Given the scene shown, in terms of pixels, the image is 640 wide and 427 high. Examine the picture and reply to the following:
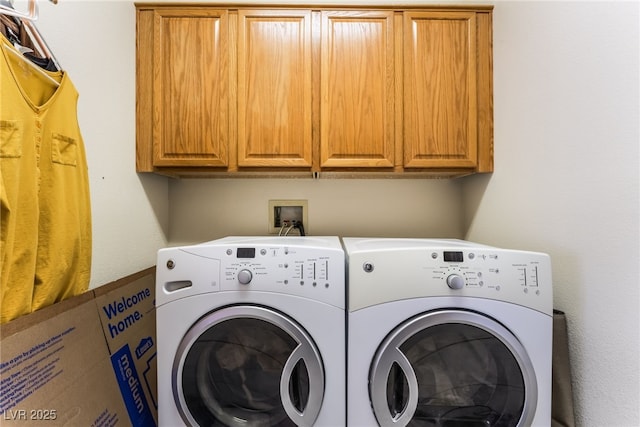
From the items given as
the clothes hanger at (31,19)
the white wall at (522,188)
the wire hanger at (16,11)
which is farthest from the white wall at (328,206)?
the wire hanger at (16,11)

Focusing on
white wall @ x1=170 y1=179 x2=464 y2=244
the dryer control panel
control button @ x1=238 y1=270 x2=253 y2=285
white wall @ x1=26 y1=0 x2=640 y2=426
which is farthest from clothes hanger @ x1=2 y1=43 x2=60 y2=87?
the dryer control panel

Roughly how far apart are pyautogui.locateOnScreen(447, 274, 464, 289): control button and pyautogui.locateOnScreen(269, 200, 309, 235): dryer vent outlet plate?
3.19ft

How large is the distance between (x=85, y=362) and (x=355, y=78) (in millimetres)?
1556

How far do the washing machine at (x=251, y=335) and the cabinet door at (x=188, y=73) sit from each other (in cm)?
74

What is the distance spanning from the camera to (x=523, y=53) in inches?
48.1

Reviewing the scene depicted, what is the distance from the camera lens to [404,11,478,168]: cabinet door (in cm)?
141

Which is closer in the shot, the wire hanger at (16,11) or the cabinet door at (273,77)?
Answer: the wire hanger at (16,11)

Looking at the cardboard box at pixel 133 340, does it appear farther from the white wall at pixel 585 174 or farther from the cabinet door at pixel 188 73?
the white wall at pixel 585 174

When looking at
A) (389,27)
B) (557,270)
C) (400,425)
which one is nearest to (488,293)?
(557,270)

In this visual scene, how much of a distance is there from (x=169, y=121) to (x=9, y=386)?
113 cm

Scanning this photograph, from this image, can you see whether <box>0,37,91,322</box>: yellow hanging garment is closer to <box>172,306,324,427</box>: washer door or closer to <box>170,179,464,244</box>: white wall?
<box>172,306,324,427</box>: washer door

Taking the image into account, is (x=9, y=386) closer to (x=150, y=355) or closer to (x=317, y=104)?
→ (x=150, y=355)

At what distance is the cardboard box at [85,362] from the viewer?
2.35 feet

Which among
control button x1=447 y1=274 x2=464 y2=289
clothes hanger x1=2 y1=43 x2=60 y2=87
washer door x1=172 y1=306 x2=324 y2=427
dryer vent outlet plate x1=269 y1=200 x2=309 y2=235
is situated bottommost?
washer door x1=172 y1=306 x2=324 y2=427
